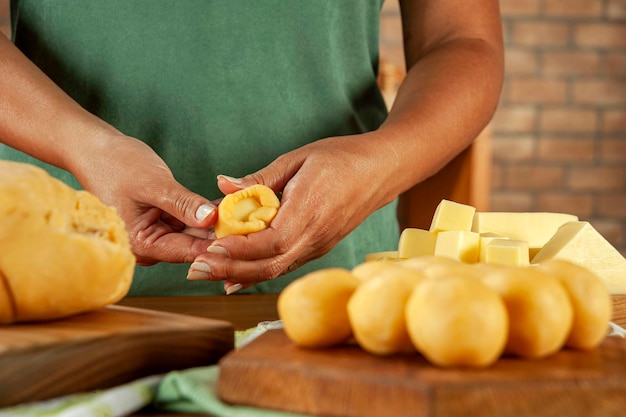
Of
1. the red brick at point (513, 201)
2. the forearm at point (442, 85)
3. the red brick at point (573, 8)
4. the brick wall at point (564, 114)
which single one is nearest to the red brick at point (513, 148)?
the brick wall at point (564, 114)

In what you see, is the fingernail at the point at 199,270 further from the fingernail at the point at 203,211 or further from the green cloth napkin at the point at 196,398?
the green cloth napkin at the point at 196,398

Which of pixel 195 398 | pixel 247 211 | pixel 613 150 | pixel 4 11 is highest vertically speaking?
pixel 4 11

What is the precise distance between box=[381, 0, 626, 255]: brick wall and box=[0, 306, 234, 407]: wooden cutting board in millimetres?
2476

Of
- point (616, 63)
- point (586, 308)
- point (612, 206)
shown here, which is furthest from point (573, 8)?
point (586, 308)

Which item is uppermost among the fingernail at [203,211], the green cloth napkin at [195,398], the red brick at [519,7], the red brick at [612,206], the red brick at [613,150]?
the red brick at [519,7]

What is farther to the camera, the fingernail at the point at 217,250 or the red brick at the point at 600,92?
the red brick at the point at 600,92

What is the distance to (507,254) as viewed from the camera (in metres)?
0.74

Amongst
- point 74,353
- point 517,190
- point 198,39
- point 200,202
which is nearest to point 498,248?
point 200,202

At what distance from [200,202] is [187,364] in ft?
1.16

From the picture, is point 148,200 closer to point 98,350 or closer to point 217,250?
point 217,250

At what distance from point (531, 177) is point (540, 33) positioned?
0.49 m

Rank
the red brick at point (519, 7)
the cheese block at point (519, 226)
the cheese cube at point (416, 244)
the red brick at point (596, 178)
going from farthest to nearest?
1. the red brick at point (596, 178)
2. the red brick at point (519, 7)
3. the cheese block at point (519, 226)
4. the cheese cube at point (416, 244)

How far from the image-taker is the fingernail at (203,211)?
0.85 metres

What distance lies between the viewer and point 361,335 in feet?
1.41
